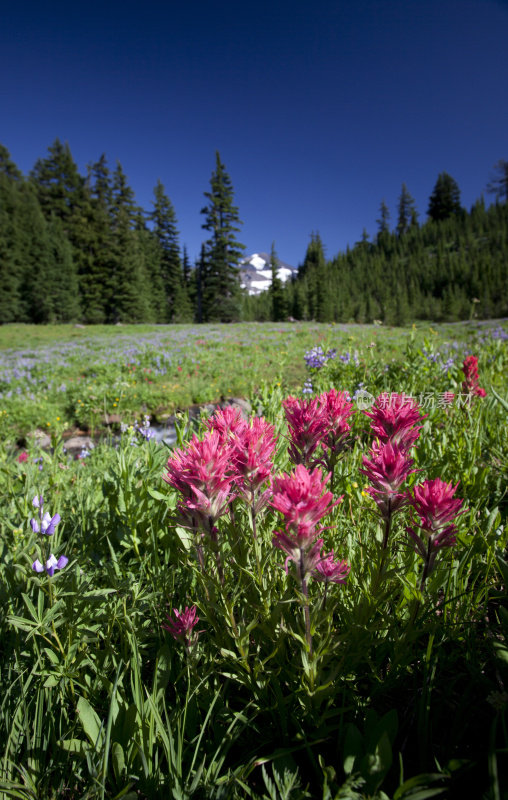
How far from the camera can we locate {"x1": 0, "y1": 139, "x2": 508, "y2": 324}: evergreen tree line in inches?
1358

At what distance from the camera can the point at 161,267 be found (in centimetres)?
4894

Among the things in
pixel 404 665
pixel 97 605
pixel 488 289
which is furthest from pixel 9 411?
pixel 488 289

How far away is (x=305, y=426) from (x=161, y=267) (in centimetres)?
5295

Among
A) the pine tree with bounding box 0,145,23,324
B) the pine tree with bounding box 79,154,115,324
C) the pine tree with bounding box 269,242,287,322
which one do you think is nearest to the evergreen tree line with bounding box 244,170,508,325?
A: the pine tree with bounding box 269,242,287,322

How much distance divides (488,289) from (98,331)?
52397mm

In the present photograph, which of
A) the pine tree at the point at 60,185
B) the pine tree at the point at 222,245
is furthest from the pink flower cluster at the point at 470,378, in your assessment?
the pine tree at the point at 60,185

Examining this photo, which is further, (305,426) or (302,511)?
Answer: (305,426)

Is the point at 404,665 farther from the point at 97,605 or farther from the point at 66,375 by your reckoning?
the point at 66,375

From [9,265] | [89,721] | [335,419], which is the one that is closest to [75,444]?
[89,721]

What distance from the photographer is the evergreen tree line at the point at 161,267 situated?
113 ft

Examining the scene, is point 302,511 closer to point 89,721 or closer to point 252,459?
point 252,459

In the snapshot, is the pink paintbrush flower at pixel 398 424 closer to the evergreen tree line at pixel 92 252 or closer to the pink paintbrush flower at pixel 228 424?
the pink paintbrush flower at pixel 228 424

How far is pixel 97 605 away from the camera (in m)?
1.57

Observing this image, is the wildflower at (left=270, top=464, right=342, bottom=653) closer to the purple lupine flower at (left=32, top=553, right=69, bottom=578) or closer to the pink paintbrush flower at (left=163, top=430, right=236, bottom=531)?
the pink paintbrush flower at (left=163, top=430, right=236, bottom=531)
